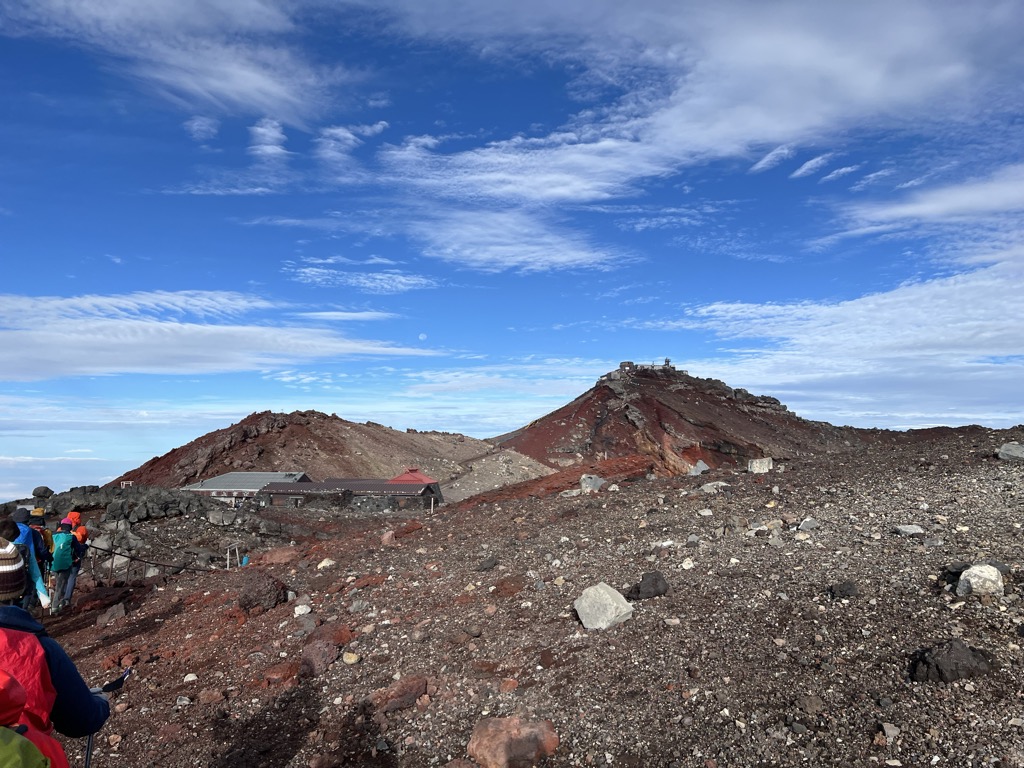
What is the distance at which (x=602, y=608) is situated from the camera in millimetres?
7039

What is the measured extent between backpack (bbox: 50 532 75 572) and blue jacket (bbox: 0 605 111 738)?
365 inches

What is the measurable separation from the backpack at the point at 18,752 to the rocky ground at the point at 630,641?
12.6 ft

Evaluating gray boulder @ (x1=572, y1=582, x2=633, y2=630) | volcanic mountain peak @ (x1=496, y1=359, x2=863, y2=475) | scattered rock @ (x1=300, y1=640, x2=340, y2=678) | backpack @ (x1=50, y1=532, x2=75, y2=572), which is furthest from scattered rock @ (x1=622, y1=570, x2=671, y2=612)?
volcanic mountain peak @ (x1=496, y1=359, x2=863, y2=475)

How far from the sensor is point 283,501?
79.8ft

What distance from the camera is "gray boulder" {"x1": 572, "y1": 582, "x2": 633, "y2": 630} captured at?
6.96m

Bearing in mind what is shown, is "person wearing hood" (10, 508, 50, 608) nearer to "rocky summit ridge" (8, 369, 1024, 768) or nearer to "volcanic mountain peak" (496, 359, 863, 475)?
"rocky summit ridge" (8, 369, 1024, 768)

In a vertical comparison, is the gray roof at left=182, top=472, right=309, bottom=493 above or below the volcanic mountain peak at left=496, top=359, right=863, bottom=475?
below

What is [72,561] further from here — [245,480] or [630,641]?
[245,480]

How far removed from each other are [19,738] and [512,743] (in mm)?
3885

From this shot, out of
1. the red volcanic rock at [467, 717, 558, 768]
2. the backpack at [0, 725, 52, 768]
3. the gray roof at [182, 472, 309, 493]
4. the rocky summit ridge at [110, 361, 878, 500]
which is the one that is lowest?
the red volcanic rock at [467, 717, 558, 768]

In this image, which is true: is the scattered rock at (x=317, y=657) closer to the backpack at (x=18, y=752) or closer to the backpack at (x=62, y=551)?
the backpack at (x=18, y=752)

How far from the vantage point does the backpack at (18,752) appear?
2.25 metres

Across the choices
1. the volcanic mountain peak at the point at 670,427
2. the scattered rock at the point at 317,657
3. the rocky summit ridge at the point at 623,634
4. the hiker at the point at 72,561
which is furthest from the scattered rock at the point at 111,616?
the volcanic mountain peak at the point at 670,427

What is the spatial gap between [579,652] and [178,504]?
1718 centimetres
